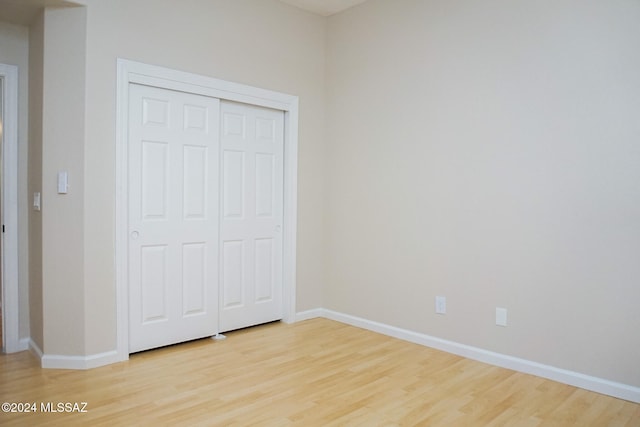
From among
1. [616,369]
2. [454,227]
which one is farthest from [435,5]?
[616,369]

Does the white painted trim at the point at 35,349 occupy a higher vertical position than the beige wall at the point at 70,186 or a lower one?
lower

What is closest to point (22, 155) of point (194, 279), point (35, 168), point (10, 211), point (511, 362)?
point (35, 168)

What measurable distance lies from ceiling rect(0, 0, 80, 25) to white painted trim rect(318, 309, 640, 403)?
135 inches

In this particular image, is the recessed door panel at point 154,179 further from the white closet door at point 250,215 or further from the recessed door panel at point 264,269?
the recessed door panel at point 264,269

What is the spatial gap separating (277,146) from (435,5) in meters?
1.83

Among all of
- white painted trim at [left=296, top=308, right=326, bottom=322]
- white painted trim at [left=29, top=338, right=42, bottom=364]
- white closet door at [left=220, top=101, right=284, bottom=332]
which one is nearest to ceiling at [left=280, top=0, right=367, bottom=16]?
white closet door at [left=220, top=101, right=284, bottom=332]

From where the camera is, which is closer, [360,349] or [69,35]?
[69,35]

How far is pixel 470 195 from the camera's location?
11.0 ft

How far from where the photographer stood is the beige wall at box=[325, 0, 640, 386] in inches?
106

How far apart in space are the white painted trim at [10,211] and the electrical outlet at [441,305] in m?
3.27

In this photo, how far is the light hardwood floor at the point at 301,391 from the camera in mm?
2361

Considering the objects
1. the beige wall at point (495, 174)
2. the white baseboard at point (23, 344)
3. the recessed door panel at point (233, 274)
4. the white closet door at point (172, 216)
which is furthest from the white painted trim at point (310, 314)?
the white baseboard at point (23, 344)

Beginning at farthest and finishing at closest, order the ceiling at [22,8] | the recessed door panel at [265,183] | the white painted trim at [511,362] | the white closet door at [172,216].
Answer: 1. the recessed door panel at [265,183]
2. the white closet door at [172,216]
3. the ceiling at [22,8]
4. the white painted trim at [511,362]

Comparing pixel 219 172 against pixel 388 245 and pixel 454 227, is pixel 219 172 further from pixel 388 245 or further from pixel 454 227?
pixel 454 227
